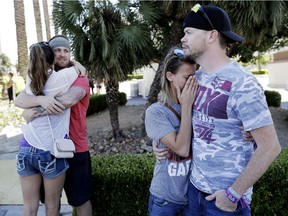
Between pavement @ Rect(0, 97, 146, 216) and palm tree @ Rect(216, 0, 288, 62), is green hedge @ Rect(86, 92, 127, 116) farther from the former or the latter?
palm tree @ Rect(216, 0, 288, 62)

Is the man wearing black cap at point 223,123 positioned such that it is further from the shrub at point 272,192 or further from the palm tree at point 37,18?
the palm tree at point 37,18

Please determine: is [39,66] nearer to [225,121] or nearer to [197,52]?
[197,52]

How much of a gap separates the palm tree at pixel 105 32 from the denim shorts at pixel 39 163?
155 inches

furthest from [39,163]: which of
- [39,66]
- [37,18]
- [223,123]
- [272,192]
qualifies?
[37,18]

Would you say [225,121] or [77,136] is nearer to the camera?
[225,121]

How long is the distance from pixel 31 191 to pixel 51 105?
689 millimetres

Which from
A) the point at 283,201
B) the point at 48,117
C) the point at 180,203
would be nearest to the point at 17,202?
the point at 48,117

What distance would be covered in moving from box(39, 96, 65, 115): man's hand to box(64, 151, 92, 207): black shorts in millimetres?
428

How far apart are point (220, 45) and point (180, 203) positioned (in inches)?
38.0

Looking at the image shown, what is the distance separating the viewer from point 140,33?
19.0 feet

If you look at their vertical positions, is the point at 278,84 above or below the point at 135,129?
below

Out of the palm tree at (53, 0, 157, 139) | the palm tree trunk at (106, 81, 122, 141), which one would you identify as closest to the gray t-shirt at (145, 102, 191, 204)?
the palm tree at (53, 0, 157, 139)

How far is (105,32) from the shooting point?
227 inches

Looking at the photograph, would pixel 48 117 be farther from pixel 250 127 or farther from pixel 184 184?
pixel 250 127
